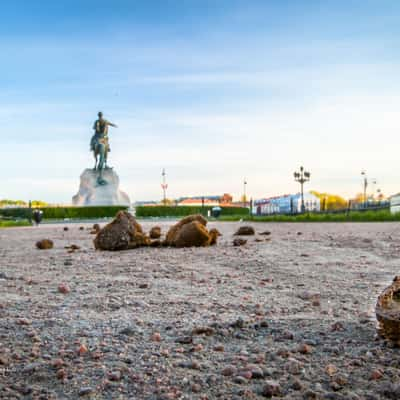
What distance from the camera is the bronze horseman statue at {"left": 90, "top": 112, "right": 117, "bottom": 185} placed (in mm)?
39500

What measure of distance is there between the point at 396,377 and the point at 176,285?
2808mm

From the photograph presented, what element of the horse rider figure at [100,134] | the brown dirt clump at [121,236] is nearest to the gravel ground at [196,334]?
the brown dirt clump at [121,236]

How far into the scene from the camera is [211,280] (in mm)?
5059

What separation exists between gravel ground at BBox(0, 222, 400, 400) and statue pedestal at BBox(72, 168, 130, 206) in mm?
34854

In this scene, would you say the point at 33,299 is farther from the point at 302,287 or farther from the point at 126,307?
the point at 302,287

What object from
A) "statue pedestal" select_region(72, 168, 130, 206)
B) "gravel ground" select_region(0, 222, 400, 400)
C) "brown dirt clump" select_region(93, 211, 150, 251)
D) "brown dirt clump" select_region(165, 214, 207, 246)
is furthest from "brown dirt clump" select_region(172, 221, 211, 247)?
"statue pedestal" select_region(72, 168, 130, 206)

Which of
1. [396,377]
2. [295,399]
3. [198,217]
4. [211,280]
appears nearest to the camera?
[295,399]

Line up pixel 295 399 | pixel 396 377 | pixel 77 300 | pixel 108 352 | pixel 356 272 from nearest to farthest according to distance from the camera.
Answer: pixel 295 399 → pixel 396 377 → pixel 108 352 → pixel 77 300 → pixel 356 272

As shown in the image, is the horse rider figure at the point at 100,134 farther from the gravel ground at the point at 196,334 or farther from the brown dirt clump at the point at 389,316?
the brown dirt clump at the point at 389,316

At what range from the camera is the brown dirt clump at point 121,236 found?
8336 mm

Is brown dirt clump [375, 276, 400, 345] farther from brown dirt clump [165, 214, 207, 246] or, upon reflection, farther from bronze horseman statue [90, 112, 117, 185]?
bronze horseman statue [90, 112, 117, 185]

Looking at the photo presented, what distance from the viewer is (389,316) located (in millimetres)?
2492

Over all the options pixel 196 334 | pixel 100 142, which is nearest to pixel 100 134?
pixel 100 142

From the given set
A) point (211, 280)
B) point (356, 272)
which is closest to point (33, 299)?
point (211, 280)
